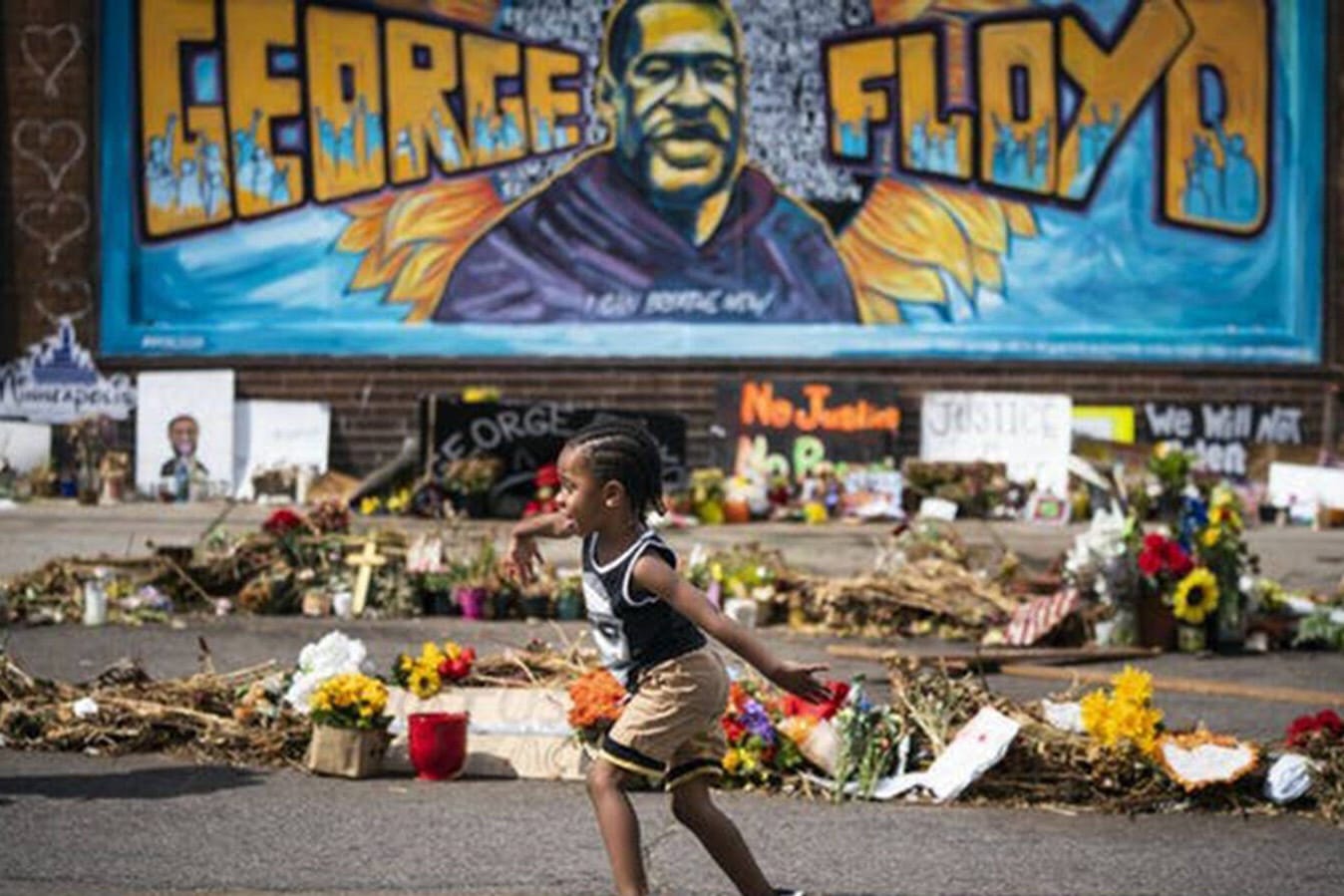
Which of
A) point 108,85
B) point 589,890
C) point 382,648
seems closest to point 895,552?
point 382,648

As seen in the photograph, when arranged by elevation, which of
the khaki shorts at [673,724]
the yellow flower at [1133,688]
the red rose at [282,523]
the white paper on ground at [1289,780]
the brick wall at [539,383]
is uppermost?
the brick wall at [539,383]

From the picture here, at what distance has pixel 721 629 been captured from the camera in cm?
628

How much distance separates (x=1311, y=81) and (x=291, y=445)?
10.8 metres

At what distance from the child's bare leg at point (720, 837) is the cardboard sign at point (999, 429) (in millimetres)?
15907

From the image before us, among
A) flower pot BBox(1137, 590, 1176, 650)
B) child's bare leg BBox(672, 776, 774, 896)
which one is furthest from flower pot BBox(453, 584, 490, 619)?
child's bare leg BBox(672, 776, 774, 896)

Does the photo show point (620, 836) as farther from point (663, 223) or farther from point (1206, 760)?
point (663, 223)

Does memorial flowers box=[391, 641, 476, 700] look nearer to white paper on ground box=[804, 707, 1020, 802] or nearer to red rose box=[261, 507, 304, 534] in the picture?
white paper on ground box=[804, 707, 1020, 802]

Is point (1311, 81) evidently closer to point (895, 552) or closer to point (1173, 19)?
point (1173, 19)

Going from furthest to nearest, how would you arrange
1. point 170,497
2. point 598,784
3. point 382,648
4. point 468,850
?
1. point 170,497
2. point 382,648
3. point 468,850
4. point 598,784

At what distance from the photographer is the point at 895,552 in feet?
50.2

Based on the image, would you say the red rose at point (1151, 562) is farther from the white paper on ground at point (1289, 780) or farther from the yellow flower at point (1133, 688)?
the white paper on ground at point (1289, 780)

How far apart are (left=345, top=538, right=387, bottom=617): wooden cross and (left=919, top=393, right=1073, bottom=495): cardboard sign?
361 inches

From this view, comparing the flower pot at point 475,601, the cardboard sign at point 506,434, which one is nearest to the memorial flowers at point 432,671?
the flower pot at point 475,601

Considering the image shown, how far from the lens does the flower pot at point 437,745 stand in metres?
8.95
